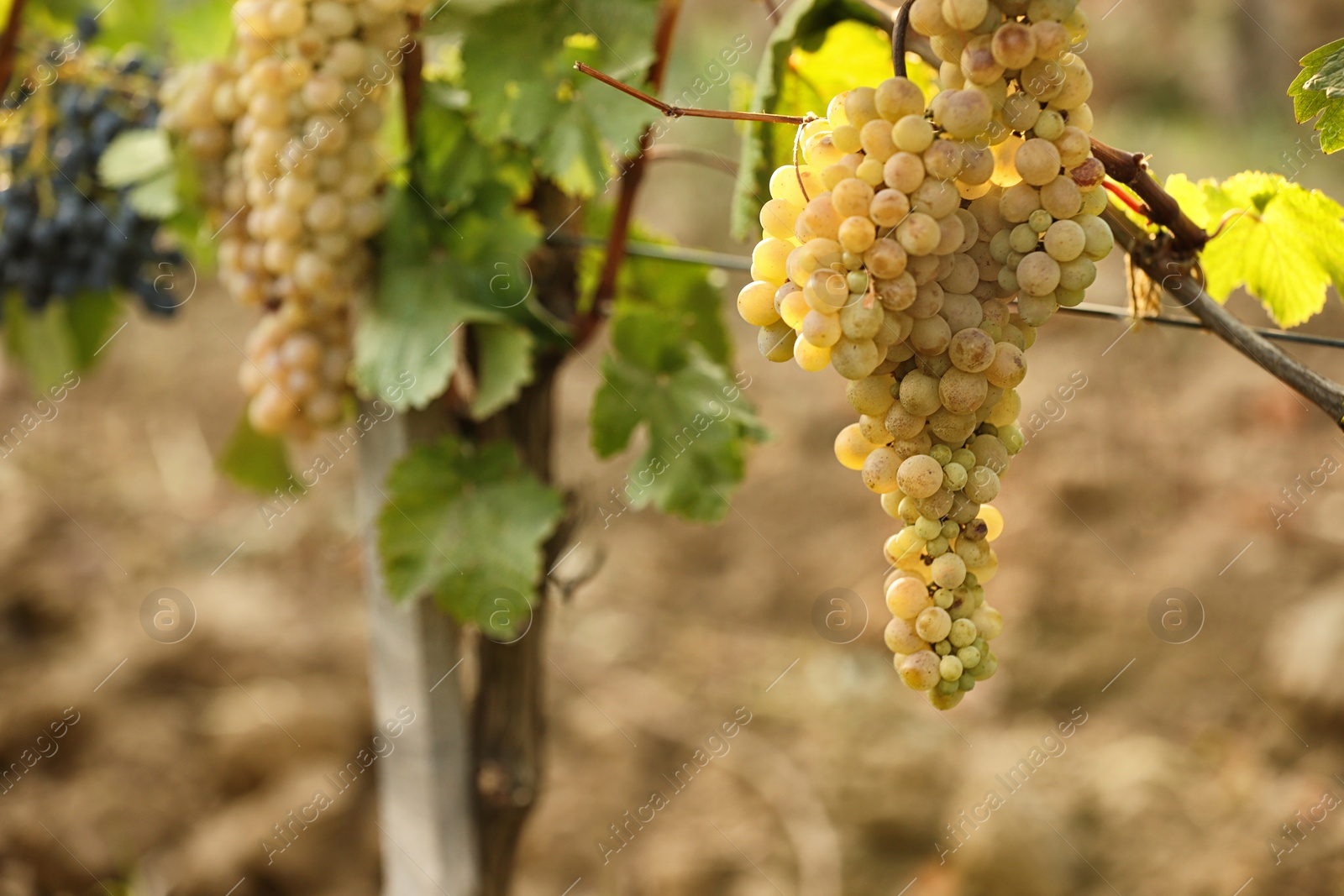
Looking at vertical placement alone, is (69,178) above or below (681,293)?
above

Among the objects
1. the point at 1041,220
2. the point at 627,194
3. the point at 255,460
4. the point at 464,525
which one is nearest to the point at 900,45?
the point at 1041,220

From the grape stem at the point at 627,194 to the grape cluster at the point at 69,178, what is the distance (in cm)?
64

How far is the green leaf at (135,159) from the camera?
45.0 inches

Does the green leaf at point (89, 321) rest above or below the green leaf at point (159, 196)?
below

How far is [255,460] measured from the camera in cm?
128

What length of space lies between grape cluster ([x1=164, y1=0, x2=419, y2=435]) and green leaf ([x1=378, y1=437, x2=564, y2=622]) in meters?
0.13

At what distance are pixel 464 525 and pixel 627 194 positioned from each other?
0.37 m

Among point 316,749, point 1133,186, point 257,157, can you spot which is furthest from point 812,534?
point 1133,186

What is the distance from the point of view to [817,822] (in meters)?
1.97

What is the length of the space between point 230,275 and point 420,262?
0.23 meters

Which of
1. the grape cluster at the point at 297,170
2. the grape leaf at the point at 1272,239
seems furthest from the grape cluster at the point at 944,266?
the grape cluster at the point at 297,170

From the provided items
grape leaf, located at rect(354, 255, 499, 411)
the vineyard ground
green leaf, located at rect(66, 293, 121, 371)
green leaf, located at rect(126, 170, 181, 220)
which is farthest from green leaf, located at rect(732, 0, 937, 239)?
green leaf, located at rect(66, 293, 121, 371)

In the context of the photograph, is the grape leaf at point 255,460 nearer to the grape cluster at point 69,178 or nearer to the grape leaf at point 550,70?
the grape cluster at point 69,178

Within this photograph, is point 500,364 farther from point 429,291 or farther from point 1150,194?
point 1150,194
